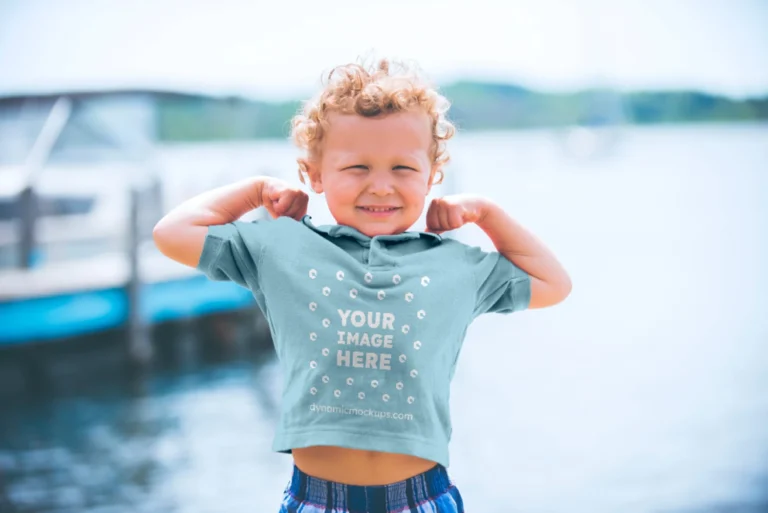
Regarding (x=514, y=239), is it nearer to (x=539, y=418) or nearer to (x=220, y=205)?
(x=220, y=205)

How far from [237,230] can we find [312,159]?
180 mm

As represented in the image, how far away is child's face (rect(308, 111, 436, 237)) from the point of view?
133 cm

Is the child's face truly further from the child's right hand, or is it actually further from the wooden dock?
the wooden dock

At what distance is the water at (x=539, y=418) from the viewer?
4430 mm

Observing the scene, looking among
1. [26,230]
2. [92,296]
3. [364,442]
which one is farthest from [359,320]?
[26,230]

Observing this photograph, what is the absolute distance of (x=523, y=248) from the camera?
4.61 feet

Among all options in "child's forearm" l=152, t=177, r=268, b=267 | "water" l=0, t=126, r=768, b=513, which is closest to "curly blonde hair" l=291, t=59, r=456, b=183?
"child's forearm" l=152, t=177, r=268, b=267

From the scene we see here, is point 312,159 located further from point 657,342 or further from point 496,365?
point 657,342

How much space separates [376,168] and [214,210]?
0.29 metres

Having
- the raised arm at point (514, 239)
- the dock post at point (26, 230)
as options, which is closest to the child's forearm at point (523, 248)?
the raised arm at point (514, 239)

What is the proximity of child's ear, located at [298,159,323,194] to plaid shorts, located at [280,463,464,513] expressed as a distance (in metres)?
0.48

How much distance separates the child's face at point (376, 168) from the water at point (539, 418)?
0.49 meters

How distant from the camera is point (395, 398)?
4.10ft

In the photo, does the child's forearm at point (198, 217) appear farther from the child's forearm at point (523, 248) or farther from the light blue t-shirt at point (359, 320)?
the child's forearm at point (523, 248)
